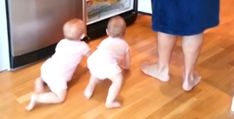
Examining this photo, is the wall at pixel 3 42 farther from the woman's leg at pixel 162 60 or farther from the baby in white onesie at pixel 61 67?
the woman's leg at pixel 162 60

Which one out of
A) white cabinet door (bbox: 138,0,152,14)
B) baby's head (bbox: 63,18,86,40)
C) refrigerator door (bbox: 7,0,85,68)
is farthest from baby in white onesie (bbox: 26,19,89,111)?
white cabinet door (bbox: 138,0,152,14)

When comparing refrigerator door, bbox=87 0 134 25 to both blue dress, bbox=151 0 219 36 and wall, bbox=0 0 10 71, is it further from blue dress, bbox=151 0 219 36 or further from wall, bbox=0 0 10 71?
blue dress, bbox=151 0 219 36

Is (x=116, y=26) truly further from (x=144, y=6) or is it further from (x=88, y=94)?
(x=144, y=6)

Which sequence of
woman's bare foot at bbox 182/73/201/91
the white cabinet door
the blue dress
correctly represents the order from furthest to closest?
1. the white cabinet door
2. woman's bare foot at bbox 182/73/201/91
3. the blue dress

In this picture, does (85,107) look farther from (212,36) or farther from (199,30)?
(212,36)

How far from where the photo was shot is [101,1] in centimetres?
254

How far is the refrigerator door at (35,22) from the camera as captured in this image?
1.96 m

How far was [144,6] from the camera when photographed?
270cm

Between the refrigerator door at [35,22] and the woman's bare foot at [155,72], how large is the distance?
493 millimetres

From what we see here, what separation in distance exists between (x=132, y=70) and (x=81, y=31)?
419 mm

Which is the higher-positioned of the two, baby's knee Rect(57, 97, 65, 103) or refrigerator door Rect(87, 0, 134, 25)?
refrigerator door Rect(87, 0, 134, 25)

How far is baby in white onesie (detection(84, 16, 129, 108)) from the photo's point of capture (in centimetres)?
181

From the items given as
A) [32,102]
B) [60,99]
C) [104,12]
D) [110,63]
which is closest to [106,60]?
[110,63]

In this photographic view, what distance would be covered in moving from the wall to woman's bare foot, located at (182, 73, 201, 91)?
0.91 meters
